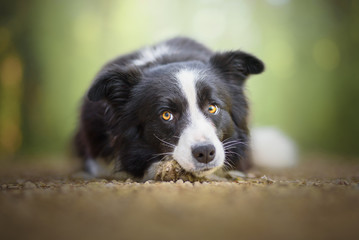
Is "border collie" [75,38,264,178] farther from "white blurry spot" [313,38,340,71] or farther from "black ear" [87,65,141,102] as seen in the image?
"white blurry spot" [313,38,340,71]

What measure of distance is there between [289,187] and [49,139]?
712 cm

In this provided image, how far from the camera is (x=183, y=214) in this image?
1.60m

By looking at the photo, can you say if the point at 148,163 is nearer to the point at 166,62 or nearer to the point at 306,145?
the point at 166,62

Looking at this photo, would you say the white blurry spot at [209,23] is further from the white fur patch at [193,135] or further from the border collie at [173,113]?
the white fur patch at [193,135]

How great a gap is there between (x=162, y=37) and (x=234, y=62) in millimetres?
4215

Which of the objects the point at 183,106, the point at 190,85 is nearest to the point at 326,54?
the point at 190,85

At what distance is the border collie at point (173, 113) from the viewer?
2785 millimetres

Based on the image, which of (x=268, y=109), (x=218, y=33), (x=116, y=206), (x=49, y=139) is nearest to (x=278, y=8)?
(x=218, y=33)

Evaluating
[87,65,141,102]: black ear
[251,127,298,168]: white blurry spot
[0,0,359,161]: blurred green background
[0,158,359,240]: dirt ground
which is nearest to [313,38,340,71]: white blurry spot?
[0,0,359,161]: blurred green background

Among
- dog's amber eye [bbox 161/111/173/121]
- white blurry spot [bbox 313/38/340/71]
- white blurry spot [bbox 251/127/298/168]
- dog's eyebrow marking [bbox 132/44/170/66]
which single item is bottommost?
white blurry spot [bbox 251/127/298/168]

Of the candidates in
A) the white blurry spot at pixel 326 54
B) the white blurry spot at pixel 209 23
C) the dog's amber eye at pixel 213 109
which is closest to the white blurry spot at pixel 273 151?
the dog's amber eye at pixel 213 109

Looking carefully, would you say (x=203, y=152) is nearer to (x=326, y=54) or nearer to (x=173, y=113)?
(x=173, y=113)

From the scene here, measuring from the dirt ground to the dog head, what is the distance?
0.61m

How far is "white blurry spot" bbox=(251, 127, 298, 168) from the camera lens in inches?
192
